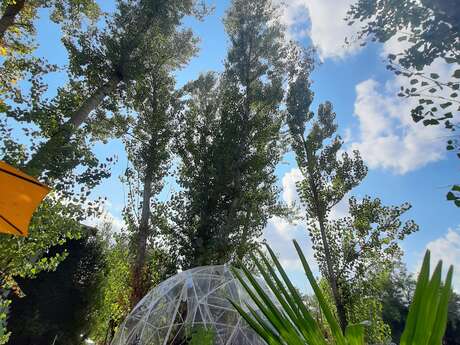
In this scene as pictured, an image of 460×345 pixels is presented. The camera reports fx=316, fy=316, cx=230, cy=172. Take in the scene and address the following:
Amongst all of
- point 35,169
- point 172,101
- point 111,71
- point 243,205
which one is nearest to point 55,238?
point 35,169

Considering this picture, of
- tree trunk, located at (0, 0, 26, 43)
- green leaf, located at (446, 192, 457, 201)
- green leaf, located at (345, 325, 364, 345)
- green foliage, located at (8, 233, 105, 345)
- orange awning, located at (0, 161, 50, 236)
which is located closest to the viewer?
green leaf, located at (345, 325, 364, 345)

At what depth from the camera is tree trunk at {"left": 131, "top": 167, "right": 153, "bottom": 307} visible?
42.3ft

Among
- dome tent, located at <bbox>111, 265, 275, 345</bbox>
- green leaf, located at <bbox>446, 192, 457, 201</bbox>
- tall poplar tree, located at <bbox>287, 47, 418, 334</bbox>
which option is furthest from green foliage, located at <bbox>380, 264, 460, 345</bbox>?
green leaf, located at <bbox>446, 192, 457, 201</bbox>

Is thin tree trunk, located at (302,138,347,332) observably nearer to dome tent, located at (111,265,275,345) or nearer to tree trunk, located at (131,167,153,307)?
dome tent, located at (111,265,275,345)

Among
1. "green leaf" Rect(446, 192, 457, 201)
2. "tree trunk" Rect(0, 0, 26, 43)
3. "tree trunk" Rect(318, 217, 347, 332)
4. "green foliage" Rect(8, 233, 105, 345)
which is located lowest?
"green foliage" Rect(8, 233, 105, 345)

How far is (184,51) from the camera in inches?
656

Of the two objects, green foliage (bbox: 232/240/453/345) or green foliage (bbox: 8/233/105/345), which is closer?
green foliage (bbox: 232/240/453/345)

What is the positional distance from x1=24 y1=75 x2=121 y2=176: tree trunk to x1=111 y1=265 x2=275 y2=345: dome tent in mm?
4674

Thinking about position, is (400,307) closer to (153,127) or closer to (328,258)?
(328,258)

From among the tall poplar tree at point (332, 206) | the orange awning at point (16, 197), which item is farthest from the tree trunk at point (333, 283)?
the orange awning at point (16, 197)

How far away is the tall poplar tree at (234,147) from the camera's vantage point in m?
13.4

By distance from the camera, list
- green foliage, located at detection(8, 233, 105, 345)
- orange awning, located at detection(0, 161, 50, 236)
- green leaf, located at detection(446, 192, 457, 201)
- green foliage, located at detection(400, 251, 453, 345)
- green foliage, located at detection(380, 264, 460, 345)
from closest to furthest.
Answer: green foliage, located at detection(400, 251, 453, 345) < green leaf, located at detection(446, 192, 457, 201) < orange awning, located at detection(0, 161, 50, 236) < green foliage, located at detection(8, 233, 105, 345) < green foliage, located at detection(380, 264, 460, 345)

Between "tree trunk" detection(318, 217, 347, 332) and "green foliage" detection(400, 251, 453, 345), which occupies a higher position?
"tree trunk" detection(318, 217, 347, 332)

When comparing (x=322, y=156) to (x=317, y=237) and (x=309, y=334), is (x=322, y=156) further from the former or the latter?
(x=309, y=334)
